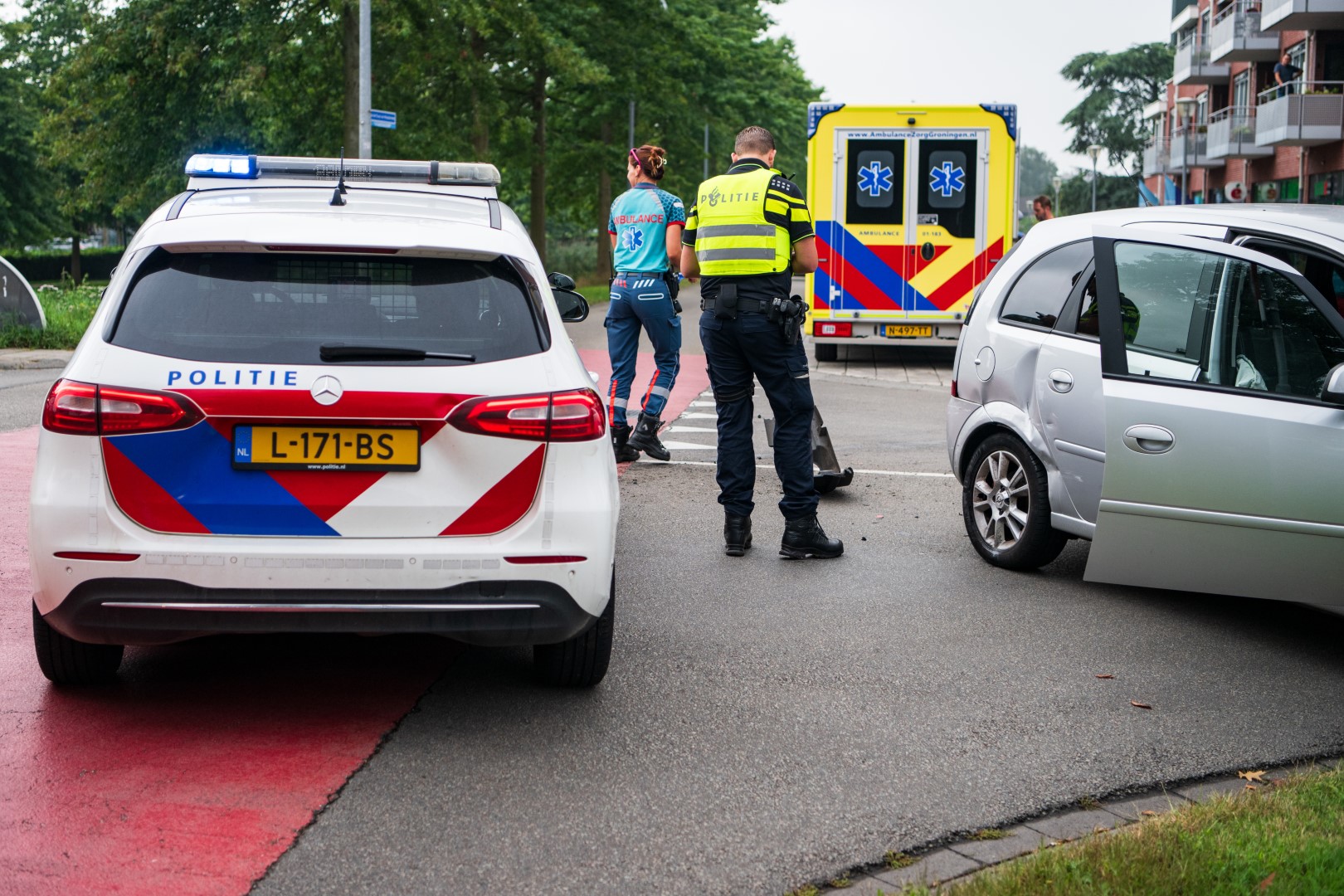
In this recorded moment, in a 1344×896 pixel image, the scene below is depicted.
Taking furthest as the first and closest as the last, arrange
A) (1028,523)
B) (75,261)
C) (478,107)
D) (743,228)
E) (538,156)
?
(75,261), (538,156), (478,107), (743,228), (1028,523)

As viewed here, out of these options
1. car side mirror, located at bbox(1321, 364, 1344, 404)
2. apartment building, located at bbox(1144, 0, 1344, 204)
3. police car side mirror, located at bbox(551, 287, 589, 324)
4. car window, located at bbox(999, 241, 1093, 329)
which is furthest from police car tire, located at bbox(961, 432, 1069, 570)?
apartment building, located at bbox(1144, 0, 1344, 204)

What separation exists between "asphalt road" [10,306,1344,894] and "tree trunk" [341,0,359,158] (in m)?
19.2

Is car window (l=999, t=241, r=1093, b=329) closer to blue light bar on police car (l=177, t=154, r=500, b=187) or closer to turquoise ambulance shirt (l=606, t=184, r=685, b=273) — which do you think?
blue light bar on police car (l=177, t=154, r=500, b=187)

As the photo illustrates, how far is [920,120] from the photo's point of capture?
671 inches

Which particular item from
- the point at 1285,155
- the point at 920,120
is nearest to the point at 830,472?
the point at 920,120

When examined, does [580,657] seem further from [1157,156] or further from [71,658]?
[1157,156]

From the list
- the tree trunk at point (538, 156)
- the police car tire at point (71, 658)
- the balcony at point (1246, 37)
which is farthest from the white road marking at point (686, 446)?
the balcony at point (1246, 37)

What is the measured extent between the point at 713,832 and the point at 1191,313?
3.10 m

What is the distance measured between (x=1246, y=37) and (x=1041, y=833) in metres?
54.0

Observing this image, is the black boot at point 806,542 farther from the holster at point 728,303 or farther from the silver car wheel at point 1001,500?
the holster at point 728,303

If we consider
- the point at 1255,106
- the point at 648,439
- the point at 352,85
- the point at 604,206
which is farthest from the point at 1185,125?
the point at 648,439

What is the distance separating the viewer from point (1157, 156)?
71375 mm

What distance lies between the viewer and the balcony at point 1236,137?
5225cm

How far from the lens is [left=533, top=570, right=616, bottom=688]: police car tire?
471cm
